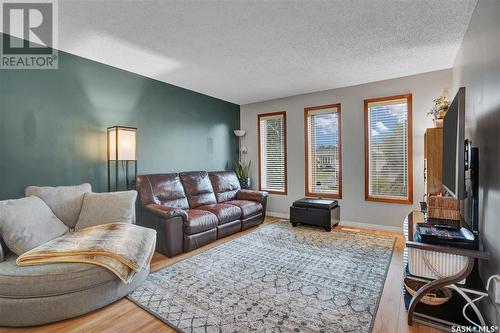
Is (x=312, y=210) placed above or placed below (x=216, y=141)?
below

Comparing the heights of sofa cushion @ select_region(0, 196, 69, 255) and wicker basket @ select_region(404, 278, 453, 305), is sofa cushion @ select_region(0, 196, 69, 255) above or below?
above

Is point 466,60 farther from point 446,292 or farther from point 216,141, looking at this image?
point 216,141

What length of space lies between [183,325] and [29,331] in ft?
3.56

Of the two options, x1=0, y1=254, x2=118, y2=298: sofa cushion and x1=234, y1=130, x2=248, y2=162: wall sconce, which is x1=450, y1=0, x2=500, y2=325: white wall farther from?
x1=234, y1=130, x2=248, y2=162: wall sconce

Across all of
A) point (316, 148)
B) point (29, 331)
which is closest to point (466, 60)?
point (316, 148)

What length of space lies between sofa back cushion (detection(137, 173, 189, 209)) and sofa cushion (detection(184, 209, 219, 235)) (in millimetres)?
445

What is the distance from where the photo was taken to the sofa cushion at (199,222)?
3281 mm

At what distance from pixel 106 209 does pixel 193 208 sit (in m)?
1.54

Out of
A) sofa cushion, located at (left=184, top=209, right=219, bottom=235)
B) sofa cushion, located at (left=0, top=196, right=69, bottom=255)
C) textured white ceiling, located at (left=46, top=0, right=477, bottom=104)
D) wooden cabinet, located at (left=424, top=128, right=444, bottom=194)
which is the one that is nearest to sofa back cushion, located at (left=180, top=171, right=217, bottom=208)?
sofa cushion, located at (left=184, top=209, right=219, bottom=235)

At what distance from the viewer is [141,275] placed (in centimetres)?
238

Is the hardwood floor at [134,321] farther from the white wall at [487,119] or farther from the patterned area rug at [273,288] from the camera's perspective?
the white wall at [487,119]

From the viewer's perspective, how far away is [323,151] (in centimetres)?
495

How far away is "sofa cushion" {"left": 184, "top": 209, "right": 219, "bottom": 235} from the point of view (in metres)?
3.28

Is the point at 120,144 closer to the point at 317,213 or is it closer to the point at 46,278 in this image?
the point at 46,278
